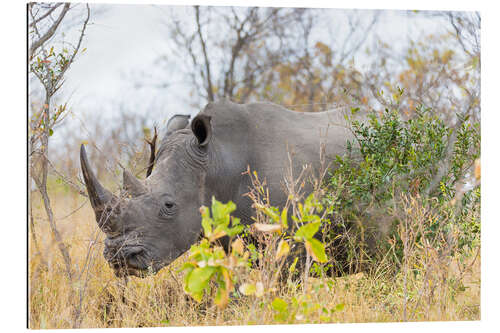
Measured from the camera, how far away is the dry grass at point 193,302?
407 cm

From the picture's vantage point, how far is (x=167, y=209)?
4266 mm

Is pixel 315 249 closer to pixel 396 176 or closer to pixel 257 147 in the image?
pixel 396 176

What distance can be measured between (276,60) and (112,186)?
15.5ft

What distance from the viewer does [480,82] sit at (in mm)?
4961

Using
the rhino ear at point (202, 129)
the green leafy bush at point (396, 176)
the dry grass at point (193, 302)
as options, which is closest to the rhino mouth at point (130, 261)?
the dry grass at point (193, 302)

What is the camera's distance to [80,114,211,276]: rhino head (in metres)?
4.05

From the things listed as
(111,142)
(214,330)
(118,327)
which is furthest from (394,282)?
(111,142)

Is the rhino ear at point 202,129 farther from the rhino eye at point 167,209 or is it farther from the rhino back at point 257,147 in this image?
the rhino eye at point 167,209

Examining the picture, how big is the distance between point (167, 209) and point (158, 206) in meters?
0.06

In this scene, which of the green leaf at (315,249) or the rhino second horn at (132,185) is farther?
the rhino second horn at (132,185)

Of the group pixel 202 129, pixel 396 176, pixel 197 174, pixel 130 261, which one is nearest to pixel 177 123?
pixel 202 129

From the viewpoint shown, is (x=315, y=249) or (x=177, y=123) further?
(x=177, y=123)

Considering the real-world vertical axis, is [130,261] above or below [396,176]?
below
